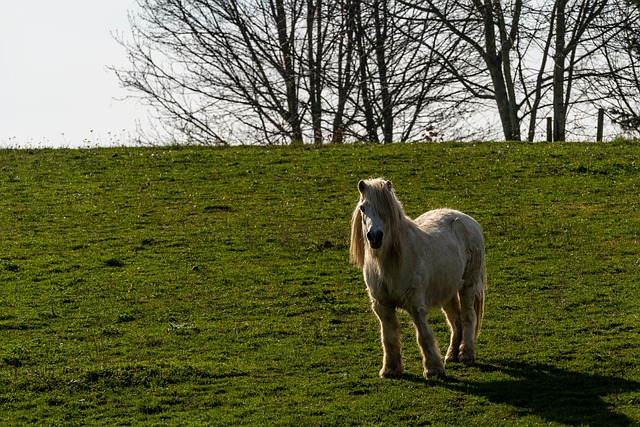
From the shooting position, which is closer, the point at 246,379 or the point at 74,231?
the point at 246,379

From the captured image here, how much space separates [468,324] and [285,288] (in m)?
5.10

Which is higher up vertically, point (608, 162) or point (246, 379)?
point (608, 162)

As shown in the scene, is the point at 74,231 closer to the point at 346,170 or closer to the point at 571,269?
the point at 346,170

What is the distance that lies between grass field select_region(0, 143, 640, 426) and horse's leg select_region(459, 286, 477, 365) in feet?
0.78

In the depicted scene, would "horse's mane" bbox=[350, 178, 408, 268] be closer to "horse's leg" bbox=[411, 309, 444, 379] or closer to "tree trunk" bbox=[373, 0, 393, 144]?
"horse's leg" bbox=[411, 309, 444, 379]

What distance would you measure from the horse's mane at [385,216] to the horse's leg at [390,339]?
0.56m

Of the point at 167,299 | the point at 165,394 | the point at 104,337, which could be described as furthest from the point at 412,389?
the point at 167,299

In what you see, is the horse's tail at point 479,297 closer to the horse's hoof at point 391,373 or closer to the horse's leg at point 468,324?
the horse's leg at point 468,324

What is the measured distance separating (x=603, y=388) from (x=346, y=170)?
574 inches

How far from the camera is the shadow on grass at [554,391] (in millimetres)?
9523

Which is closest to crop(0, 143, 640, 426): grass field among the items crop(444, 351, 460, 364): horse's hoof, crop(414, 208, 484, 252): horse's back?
crop(444, 351, 460, 364): horse's hoof

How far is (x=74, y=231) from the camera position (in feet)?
66.5

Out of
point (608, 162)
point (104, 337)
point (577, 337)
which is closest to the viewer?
point (577, 337)

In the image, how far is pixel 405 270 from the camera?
1067 centimetres
